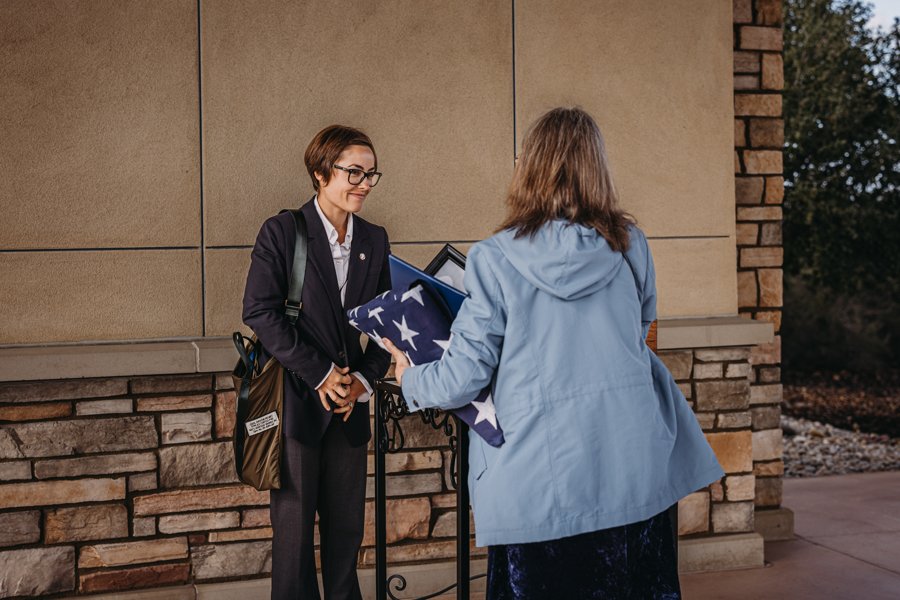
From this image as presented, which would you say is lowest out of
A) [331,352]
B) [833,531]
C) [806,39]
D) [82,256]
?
[833,531]

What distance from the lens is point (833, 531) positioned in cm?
574

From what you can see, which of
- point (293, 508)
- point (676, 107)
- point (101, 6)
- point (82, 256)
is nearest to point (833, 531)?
point (676, 107)

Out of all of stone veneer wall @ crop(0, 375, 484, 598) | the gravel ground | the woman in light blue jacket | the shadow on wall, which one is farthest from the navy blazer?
the shadow on wall

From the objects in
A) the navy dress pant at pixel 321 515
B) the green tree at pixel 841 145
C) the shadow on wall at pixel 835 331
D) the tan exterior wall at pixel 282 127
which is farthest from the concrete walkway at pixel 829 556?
the shadow on wall at pixel 835 331

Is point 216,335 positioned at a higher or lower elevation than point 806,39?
lower

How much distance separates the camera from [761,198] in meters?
5.41

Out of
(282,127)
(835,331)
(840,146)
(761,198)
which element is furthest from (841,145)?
(282,127)

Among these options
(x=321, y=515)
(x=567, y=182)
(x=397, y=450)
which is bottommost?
(x=321, y=515)

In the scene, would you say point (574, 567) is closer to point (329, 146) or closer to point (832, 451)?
point (329, 146)

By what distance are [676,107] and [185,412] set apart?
2.87 m

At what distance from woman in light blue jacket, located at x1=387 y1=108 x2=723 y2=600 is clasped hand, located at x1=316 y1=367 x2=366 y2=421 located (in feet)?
2.15

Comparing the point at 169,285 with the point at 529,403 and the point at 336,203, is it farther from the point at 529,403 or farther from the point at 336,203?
the point at 529,403

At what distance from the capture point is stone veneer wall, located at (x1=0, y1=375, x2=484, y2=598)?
13.2 feet

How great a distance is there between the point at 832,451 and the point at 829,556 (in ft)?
14.9
